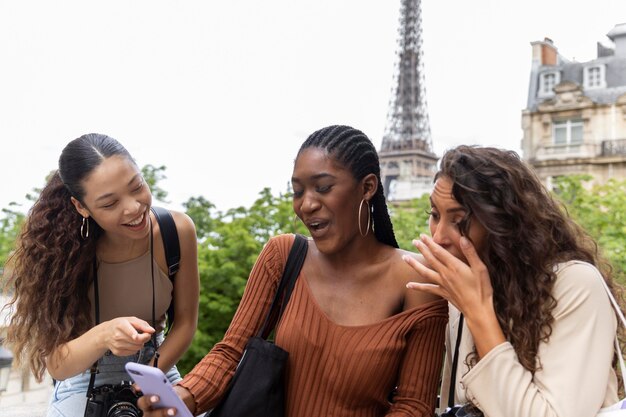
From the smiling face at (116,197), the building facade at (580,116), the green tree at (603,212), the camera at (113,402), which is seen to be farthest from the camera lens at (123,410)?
the building facade at (580,116)

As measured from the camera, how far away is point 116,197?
6.58 ft

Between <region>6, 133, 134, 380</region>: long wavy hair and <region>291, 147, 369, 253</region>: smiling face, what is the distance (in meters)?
0.56

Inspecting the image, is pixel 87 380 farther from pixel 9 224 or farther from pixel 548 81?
pixel 548 81

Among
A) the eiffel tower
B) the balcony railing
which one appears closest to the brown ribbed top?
the balcony railing

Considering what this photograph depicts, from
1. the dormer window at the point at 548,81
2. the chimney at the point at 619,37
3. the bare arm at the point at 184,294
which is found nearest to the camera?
the bare arm at the point at 184,294

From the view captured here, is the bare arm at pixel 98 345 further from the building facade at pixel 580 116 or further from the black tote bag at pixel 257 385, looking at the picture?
the building facade at pixel 580 116

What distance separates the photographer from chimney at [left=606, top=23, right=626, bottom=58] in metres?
16.6

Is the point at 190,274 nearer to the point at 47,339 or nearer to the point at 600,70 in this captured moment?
the point at 47,339

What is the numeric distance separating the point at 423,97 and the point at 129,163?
87.8ft

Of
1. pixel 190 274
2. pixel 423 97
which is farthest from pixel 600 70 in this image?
pixel 190 274

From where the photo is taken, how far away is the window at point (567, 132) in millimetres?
16812

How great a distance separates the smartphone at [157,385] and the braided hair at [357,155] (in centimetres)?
65

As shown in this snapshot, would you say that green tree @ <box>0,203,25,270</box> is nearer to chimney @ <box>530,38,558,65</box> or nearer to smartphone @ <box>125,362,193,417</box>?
smartphone @ <box>125,362,193,417</box>

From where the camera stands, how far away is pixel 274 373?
176 centimetres
